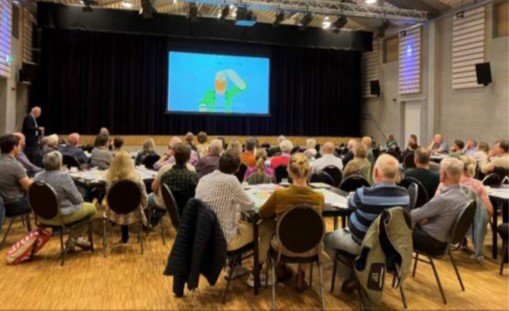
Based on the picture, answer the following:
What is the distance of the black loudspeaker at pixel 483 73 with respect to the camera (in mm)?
9913

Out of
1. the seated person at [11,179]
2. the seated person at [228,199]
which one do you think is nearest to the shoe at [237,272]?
the seated person at [228,199]

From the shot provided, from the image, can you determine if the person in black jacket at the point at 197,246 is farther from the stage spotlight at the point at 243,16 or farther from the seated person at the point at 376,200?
the stage spotlight at the point at 243,16

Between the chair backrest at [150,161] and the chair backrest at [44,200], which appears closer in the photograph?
the chair backrest at [44,200]

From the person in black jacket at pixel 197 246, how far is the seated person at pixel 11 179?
227cm

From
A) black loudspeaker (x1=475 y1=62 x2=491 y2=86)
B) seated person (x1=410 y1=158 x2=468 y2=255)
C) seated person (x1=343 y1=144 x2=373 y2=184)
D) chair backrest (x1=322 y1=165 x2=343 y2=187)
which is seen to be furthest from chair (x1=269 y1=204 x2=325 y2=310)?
black loudspeaker (x1=475 y1=62 x2=491 y2=86)

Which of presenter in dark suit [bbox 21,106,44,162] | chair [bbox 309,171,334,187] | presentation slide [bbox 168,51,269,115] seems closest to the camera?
chair [bbox 309,171,334,187]

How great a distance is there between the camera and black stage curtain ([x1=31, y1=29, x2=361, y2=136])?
12.3m

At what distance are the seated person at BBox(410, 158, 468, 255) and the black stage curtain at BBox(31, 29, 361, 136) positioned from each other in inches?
412

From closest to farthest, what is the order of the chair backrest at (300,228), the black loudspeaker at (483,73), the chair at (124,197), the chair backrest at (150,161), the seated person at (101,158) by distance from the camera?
the chair backrest at (300,228), the chair at (124,197), the seated person at (101,158), the chair backrest at (150,161), the black loudspeaker at (483,73)

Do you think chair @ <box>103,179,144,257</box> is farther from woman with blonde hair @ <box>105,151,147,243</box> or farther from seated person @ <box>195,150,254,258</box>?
seated person @ <box>195,150,254,258</box>

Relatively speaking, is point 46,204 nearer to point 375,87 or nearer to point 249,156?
point 249,156

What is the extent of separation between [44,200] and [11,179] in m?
0.84

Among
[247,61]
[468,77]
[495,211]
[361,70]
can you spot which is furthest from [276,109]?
[495,211]

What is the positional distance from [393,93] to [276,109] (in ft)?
12.3
